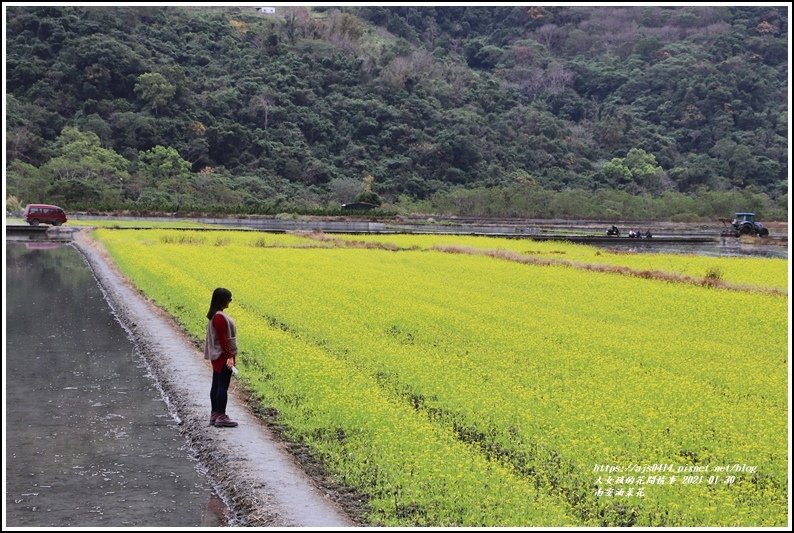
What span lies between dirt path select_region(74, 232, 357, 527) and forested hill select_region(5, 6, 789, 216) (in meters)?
60.4

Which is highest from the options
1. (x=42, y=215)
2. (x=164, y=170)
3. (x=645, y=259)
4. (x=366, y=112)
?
(x=366, y=112)

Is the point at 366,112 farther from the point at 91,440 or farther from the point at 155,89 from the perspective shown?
the point at 91,440

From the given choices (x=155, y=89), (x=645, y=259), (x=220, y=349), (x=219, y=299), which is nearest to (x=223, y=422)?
(x=220, y=349)

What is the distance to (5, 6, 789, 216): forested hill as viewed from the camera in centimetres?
8881

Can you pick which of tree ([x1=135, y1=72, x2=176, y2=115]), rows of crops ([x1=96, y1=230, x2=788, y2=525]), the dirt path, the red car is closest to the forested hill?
tree ([x1=135, y1=72, x2=176, y2=115])

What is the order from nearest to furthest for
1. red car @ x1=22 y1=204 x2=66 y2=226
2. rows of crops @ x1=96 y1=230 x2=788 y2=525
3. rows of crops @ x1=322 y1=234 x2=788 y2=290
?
rows of crops @ x1=96 y1=230 x2=788 y2=525, rows of crops @ x1=322 y1=234 x2=788 y2=290, red car @ x1=22 y1=204 x2=66 y2=226

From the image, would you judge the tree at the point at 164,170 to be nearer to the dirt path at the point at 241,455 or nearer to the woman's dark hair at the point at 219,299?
the dirt path at the point at 241,455

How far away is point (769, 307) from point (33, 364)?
15.6 m

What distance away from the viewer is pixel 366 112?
111938 millimetres

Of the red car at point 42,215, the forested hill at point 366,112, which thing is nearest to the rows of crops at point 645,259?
the red car at point 42,215

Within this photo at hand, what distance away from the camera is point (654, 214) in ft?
313

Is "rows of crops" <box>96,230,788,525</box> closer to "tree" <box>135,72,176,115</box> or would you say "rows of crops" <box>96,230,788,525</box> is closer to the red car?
the red car

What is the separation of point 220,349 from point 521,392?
11.8 feet

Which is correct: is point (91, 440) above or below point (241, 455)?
below
